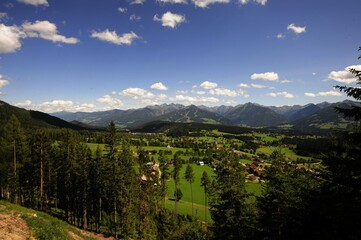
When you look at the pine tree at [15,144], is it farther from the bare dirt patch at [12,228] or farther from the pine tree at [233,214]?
the pine tree at [233,214]

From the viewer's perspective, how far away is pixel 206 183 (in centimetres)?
6881

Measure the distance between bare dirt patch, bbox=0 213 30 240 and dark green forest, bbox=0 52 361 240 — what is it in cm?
1693

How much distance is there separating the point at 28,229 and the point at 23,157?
106ft

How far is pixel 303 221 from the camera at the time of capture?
2609cm

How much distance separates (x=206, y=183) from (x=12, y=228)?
54960mm

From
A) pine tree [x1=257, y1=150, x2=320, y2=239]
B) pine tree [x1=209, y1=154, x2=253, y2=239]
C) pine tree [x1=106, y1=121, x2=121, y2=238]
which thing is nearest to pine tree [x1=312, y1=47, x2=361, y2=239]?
pine tree [x1=257, y1=150, x2=320, y2=239]

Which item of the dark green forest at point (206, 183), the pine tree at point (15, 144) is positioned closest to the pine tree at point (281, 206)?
the dark green forest at point (206, 183)

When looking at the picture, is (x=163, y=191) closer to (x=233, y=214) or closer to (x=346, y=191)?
(x=233, y=214)

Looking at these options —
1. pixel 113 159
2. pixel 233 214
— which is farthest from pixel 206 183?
pixel 233 214

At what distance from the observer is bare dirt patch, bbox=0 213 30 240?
16.3 metres

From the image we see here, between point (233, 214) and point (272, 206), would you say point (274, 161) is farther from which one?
point (233, 214)

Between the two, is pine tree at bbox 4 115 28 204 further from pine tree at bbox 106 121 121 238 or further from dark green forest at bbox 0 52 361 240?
pine tree at bbox 106 121 121 238

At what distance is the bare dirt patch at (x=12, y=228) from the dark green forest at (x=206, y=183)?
55.5 ft

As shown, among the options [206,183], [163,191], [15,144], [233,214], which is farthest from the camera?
[206,183]
